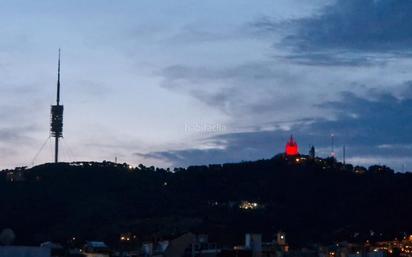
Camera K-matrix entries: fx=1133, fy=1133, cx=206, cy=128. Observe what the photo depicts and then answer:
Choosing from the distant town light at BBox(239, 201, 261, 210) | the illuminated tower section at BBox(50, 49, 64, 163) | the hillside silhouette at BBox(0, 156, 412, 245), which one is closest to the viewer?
the hillside silhouette at BBox(0, 156, 412, 245)

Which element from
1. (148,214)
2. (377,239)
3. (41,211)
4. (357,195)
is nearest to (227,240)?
(377,239)

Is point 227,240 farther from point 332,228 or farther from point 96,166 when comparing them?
point 96,166

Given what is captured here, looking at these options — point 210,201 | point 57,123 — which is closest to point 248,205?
point 210,201

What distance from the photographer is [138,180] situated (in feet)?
478

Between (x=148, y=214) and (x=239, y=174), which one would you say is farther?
(x=239, y=174)

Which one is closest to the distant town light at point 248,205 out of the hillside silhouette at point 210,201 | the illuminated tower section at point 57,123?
the hillside silhouette at point 210,201

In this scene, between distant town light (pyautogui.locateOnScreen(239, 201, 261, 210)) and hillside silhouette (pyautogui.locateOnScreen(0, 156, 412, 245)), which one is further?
distant town light (pyautogui.locateOnScreen(239, 201, 261, 210))

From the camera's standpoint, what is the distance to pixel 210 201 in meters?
134

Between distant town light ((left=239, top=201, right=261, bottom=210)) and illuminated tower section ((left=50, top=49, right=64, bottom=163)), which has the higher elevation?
illuminated tower section ((left=50, top=49, right=64, bottom=163))

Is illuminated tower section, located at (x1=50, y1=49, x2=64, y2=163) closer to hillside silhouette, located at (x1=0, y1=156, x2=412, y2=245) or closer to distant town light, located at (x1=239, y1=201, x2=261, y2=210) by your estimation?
hillside silhouette, located at (x1=0, y1=156, x2=412, y2=245)

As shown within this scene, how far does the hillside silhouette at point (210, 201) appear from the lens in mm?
96875

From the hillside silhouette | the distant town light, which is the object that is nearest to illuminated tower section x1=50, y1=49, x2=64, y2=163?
the hillside silhouette

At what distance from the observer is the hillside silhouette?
96875 millimetres

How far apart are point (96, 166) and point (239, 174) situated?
19.6m
